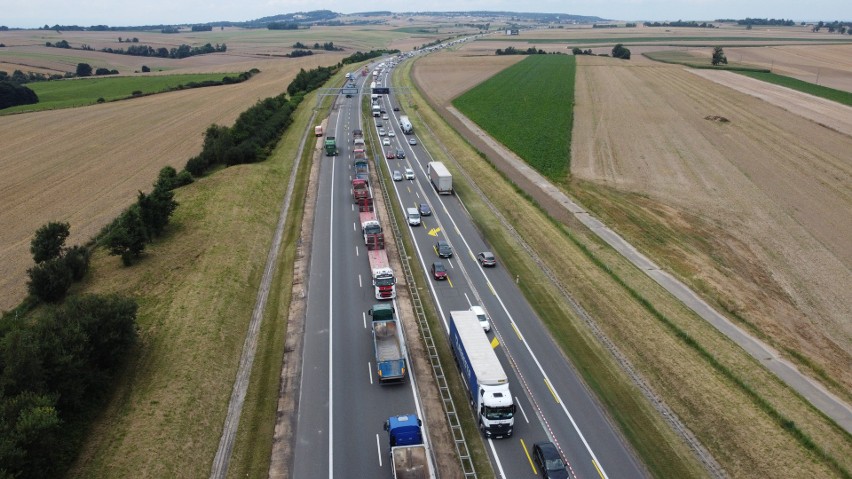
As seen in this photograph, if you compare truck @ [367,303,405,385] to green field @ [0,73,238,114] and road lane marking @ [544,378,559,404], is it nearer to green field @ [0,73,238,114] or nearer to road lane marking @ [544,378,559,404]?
road lane marking @ [544,378,559,404]

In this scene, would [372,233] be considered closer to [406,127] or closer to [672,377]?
[672,377]

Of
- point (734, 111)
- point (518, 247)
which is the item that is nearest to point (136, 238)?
point (518, 247)

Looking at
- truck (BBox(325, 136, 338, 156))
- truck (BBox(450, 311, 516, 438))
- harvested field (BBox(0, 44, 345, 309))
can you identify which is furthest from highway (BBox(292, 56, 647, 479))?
truck (BBox(325, 136, 338, 156))

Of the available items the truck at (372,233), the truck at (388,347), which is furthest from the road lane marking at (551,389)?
the truck at (372,233)

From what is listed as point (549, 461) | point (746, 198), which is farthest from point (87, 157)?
point (746, 198)

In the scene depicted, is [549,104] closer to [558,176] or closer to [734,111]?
[734,111]

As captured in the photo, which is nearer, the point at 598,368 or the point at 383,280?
the point at 598,368

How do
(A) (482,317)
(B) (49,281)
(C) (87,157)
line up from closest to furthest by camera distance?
1. (A) (482,317)
2. (B) (49,281)
3. (C) (87,157)
